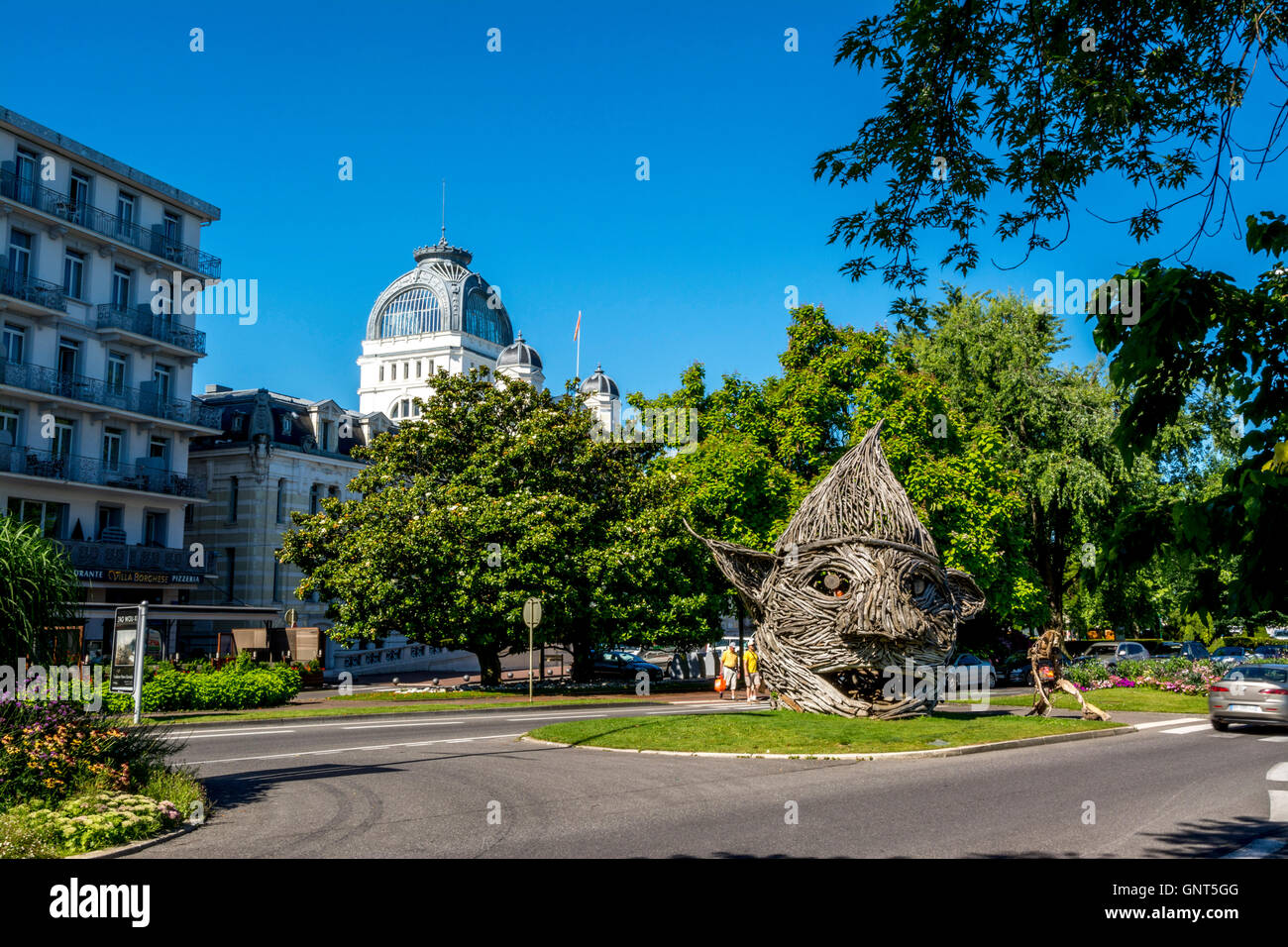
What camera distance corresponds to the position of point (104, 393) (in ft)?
124

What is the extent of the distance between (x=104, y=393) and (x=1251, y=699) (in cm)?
3804

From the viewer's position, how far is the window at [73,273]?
36938 millimetres

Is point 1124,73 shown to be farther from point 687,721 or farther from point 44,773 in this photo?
point 687,721

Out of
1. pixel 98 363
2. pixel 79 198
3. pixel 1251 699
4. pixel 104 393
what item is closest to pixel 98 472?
pixel 104 393

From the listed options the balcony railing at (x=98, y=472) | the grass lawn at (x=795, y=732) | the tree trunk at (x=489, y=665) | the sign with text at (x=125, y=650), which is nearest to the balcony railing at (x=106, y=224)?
the balcony railing at (x=98, y=472)

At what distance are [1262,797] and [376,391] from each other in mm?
90598

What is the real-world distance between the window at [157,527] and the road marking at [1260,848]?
132 feet

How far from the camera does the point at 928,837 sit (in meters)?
9.18

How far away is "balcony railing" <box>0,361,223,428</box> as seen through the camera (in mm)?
34594

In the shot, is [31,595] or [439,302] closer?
[31,595]

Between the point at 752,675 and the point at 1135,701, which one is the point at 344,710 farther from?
the point at 1135,701

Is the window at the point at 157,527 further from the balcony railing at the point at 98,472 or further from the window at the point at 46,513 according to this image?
the window at the point at 46,513

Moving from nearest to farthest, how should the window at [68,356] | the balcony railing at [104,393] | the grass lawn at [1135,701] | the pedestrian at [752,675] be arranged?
the grass lawn at [1135,701]
the pedestrian at [752,675]
the balcony railing at [104,393]
the window at [68,356]
